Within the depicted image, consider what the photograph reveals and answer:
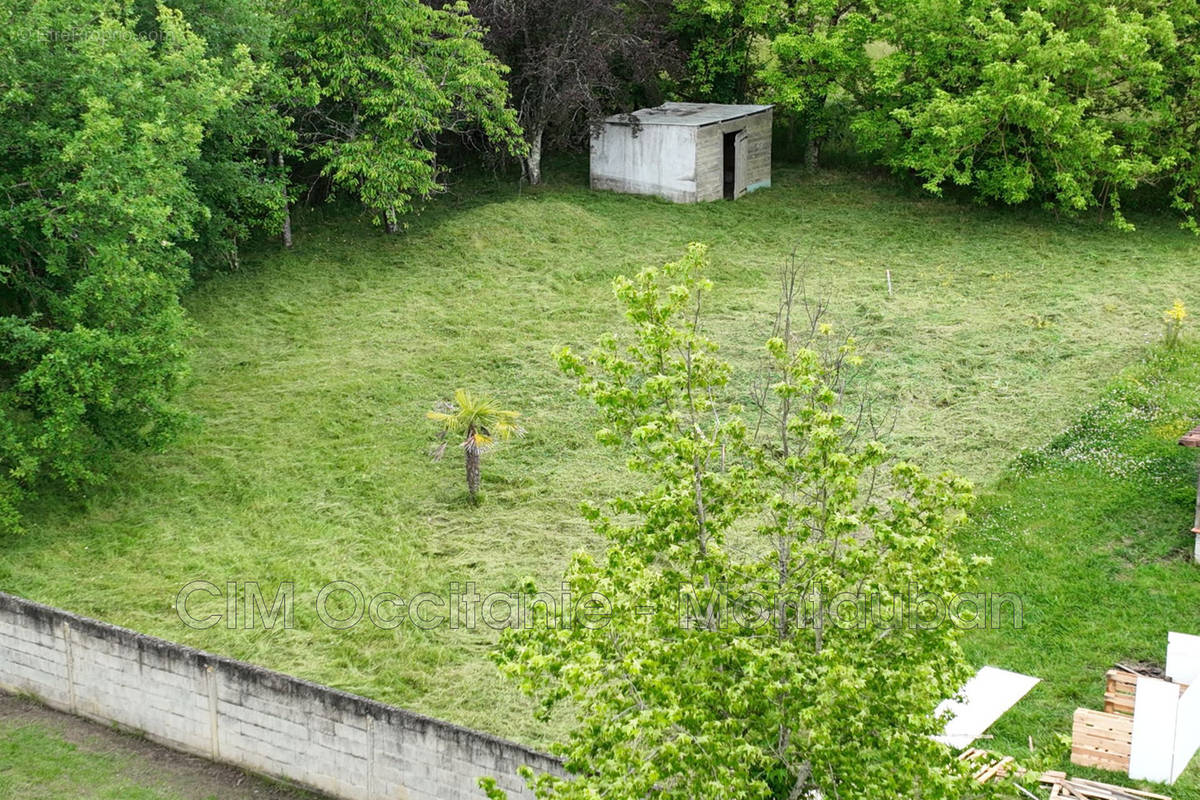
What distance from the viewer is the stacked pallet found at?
11305 mm

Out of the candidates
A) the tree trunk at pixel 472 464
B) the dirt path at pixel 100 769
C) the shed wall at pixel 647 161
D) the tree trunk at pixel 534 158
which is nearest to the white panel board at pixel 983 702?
the dirt path at pixel 100 769

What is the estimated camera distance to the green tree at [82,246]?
16609 millimetres

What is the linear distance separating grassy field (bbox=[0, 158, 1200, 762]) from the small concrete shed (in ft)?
2.53

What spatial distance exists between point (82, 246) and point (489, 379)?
6.93 metres

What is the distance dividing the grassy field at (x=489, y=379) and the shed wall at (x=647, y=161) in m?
0.84

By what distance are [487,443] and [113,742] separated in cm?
648

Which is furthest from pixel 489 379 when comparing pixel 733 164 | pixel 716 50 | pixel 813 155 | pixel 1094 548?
pixel 716 50

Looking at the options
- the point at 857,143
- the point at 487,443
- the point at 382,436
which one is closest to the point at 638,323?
the point at 487,443

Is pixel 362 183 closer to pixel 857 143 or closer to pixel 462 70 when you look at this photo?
Answer: pixel 462 70

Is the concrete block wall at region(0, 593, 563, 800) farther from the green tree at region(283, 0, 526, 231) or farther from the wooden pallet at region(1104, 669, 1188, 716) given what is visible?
the green tree at region(283, 0, 526, 231)

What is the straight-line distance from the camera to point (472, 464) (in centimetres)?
1775

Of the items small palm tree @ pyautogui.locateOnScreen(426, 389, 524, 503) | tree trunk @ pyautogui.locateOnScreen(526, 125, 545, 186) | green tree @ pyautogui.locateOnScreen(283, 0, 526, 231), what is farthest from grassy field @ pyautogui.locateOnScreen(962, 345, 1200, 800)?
tree trunk @ pyautogui.locateOnScreen(526, 125, 545, 186)

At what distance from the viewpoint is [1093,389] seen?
20.1 m

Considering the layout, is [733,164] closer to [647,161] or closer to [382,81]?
[647,161]
